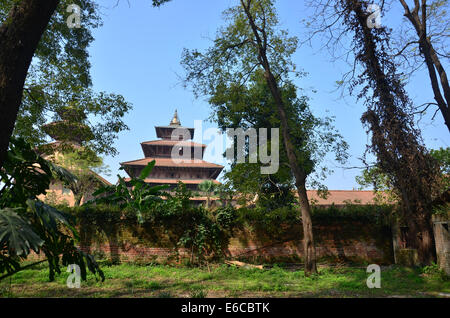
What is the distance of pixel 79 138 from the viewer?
9031 millimetres

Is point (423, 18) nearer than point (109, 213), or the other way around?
point (423, 18)

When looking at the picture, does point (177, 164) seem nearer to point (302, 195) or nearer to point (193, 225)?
point (193, 225)

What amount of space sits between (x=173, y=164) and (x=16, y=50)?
24.0m

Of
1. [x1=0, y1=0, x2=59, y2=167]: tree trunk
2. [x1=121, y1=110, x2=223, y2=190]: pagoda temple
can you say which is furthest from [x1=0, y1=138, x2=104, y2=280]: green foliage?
[x1=121, y1=110, x2=223, y2=190]: pagoda temple

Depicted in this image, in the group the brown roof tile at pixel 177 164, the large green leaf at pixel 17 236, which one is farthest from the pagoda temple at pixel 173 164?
the large green leaf at pixel 17 236

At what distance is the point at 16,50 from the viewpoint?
3088 mm

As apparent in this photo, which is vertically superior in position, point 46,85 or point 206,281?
point 46,85

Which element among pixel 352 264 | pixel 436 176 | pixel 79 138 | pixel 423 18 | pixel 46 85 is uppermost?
pixel 423 18

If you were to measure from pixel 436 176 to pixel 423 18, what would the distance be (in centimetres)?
441

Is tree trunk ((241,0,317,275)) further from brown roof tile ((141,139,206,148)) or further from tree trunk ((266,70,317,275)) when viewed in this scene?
brown roof tile ((141,139,206,148))

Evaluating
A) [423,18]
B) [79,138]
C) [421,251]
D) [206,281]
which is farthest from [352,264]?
[79,138]
